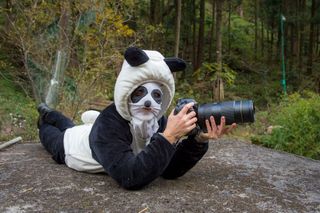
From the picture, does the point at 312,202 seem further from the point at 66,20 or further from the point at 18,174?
the point at 66,20

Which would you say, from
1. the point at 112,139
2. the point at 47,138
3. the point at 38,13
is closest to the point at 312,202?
the point at 112,139

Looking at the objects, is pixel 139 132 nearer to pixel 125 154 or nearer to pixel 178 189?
pixel 125 154

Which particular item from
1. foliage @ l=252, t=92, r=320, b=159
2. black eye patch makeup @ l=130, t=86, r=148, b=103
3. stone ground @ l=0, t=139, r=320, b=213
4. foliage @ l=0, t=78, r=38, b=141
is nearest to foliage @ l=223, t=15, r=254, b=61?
foliage @ l=0, t=78, r=38, b=141

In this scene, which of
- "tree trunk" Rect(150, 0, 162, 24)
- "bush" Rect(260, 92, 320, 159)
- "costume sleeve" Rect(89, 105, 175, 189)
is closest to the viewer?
"costume sleeve" Rect(89, 105, 175, 189)

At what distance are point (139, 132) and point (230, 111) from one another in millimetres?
688

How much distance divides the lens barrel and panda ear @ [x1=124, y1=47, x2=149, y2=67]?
512mm

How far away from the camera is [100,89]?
379 inches

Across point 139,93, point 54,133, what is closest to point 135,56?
point 139,93

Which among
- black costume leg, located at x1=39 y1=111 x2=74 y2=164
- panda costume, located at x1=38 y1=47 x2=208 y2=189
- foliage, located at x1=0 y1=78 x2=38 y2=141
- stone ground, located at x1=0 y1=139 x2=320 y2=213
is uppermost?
panda costume, located at x1=38 y1=47 x2=208 y2=189

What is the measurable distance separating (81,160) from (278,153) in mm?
2314

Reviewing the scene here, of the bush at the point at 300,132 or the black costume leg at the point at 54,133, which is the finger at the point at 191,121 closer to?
the black costume leg at the point at 54,133

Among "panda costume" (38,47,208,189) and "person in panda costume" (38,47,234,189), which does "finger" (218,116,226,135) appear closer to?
"person in panda costume" (38,47,234,189)

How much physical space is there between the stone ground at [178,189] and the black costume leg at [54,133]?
0.10 m

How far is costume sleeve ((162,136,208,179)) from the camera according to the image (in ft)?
11.9
